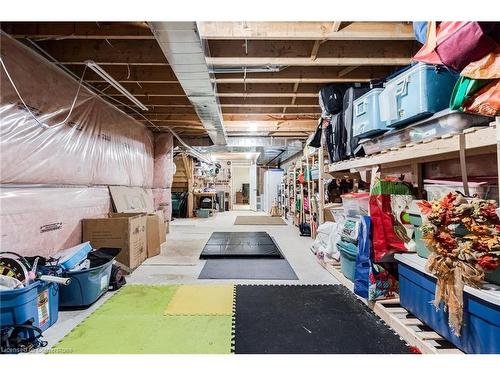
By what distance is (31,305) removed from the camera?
1790 mm

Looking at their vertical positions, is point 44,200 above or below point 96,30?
below

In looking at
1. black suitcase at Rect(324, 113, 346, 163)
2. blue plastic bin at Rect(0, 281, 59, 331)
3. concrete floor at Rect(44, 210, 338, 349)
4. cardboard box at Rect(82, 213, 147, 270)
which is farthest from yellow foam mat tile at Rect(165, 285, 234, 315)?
black suitcase at Rect(324, 113, 346, 163)

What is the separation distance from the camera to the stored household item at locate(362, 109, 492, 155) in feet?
4.95

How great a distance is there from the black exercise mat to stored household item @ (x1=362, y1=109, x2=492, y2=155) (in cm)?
136

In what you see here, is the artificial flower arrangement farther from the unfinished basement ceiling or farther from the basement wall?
the basement wall

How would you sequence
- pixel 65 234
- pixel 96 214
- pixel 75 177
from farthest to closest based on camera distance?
pixel 96 214 < pixel 75 177 < pixel 65 234

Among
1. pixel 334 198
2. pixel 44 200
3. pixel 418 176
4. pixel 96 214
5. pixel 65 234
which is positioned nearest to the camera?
pixel 418 176

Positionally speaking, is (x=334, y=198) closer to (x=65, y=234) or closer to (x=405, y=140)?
(x=405, y=140)

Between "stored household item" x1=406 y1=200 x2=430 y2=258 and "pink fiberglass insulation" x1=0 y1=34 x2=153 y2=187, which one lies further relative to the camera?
"pink fiberglass insulation" x1=0 y1=34 x2=153 y2=187

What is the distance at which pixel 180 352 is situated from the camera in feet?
5.48

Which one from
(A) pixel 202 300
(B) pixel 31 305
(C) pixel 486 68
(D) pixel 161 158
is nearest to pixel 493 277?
(C) pixel 486 68
